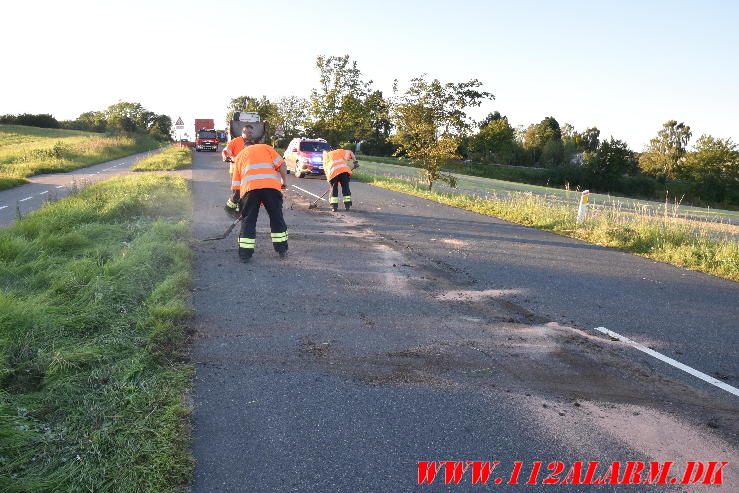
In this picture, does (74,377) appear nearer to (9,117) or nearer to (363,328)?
(363,328)

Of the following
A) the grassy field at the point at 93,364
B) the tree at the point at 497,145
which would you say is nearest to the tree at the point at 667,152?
the tree at the point at 497,145

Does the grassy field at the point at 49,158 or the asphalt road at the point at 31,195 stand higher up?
the grassy field at the point at 49,158

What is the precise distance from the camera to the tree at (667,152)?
7212 cm

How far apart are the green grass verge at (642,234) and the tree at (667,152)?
218 feet

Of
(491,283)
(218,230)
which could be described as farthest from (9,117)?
(491,283)

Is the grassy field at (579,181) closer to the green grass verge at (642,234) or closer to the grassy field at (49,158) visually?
the grassy field at (49,158)

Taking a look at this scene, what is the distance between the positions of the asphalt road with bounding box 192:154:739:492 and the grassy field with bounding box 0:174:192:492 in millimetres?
230

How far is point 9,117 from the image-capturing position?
77062mm

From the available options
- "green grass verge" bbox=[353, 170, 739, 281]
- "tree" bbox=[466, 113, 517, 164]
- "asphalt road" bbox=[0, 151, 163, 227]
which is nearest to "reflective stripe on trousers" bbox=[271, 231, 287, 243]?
"asphalt road" bbox=[0, 151, 163, 227]

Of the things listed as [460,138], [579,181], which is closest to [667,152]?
[579,181]

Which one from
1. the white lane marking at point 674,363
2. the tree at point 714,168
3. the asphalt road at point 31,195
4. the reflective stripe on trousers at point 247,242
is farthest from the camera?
the tree at point 714,168

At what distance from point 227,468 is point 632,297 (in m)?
5.53

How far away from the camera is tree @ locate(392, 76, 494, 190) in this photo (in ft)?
59.5

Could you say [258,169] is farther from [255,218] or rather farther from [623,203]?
[623,203]
